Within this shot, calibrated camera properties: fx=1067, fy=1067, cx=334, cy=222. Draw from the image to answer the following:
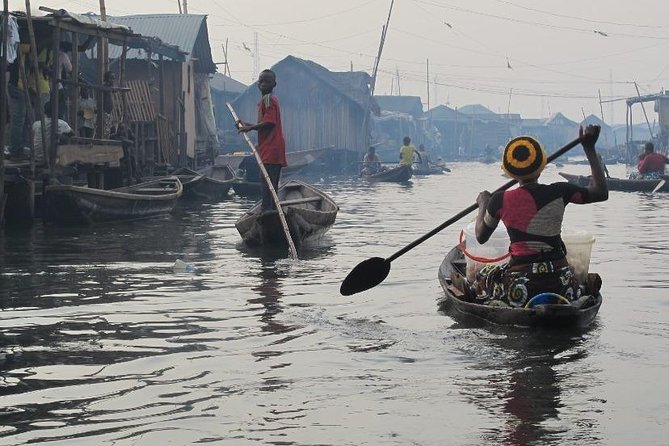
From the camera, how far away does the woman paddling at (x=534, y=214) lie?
674cm

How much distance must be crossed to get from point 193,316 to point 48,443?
3297 mm

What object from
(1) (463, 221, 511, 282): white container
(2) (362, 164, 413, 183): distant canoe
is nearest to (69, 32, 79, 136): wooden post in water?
(1) (463, 221, 511, 282): white container

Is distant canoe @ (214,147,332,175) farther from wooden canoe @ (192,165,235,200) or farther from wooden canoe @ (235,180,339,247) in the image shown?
wooden canoe @ (235,180,339,247)

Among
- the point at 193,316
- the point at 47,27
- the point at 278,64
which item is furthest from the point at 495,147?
the point at 193,316

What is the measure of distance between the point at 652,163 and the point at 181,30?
44.7 ft

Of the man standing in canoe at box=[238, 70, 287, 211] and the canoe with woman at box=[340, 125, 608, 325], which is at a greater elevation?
the man standing in canoe at box=[238, 70, 287, 211]

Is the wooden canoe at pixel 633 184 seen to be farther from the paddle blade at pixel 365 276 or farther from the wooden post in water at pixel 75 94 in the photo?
the paddle blade at pixel 365 276

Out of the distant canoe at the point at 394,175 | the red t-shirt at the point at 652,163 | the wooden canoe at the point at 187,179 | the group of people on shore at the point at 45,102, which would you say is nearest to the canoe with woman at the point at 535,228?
the group of people on shore at the point at 45,102

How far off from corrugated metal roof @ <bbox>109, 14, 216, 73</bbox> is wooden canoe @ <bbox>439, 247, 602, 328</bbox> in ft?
75.3

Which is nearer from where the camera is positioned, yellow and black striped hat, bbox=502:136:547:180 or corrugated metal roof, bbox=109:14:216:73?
yellow and black striped hat, bbox=502:136:547:180

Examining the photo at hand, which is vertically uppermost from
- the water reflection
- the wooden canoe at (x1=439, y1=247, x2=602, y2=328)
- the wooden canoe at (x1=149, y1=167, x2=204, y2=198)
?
the wooden canoe at (x1=149, y1=167, x2=204, y2=198)

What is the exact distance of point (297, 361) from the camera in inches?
239

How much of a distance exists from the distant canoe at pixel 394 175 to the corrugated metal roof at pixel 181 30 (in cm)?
614

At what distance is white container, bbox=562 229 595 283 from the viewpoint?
7.55 meters
